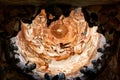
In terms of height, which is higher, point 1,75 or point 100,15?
point 100,15

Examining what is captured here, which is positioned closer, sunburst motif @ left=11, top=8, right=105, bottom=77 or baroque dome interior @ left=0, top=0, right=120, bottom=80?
baroque dome interior @ left=0, top=0, right=120, bottom=80

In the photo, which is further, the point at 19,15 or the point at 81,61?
the point at 81,61

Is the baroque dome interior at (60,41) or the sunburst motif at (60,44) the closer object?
the baroque dome interior at (60,41)

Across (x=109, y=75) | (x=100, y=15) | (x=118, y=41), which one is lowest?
(x=109, y=75)

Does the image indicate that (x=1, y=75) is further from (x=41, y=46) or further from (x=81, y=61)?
(x=81, y=61)

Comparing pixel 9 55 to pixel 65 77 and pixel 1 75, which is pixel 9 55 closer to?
pixel 1 75

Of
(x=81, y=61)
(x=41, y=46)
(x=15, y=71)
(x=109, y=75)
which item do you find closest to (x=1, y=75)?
(x=15, y=71)

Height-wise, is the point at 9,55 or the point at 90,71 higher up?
the point at 9,55

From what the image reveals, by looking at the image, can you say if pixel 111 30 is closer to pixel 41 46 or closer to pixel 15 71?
pixel 41 46
